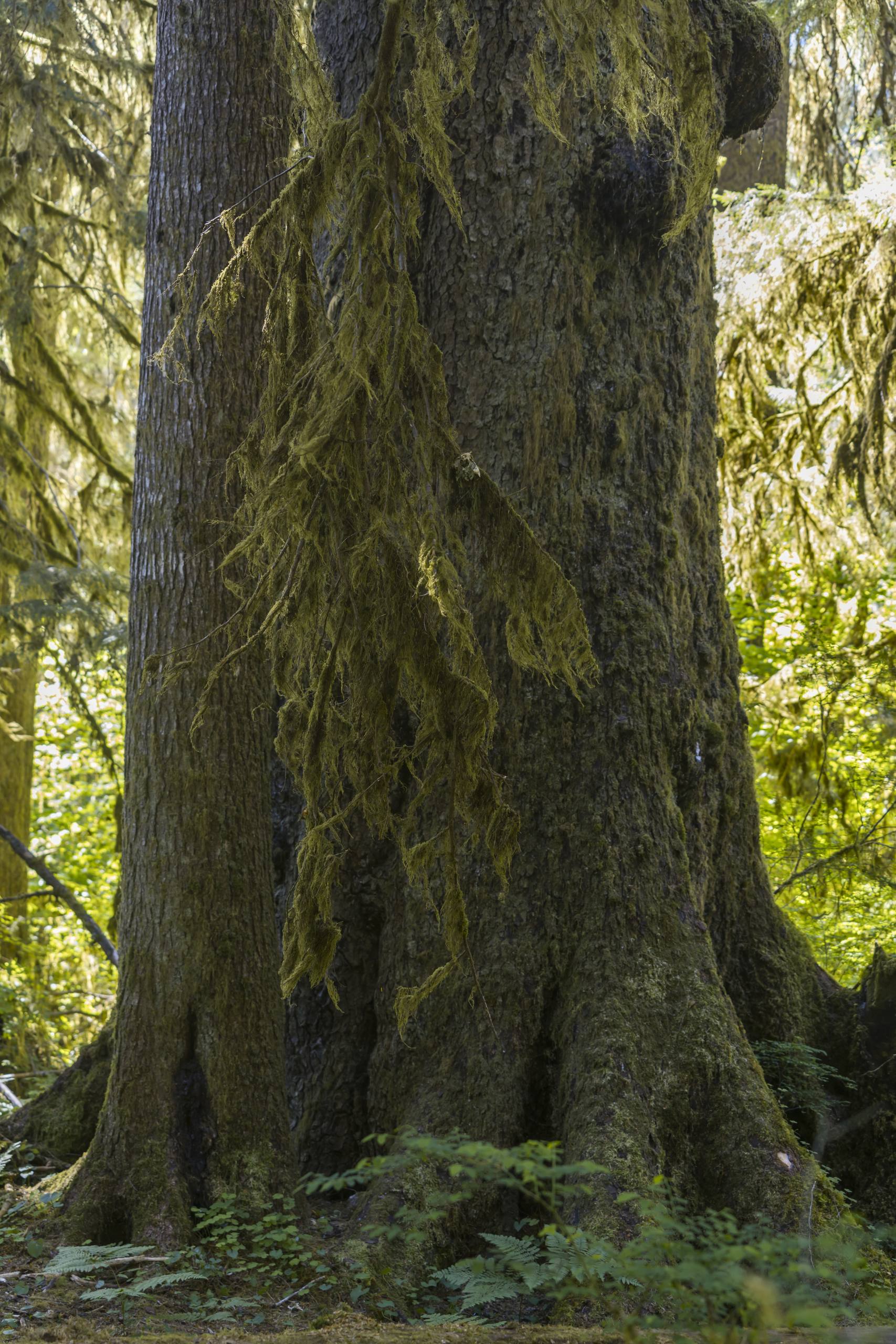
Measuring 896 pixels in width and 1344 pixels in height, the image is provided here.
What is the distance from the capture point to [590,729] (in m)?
4.42

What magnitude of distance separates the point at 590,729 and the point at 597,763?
14cm

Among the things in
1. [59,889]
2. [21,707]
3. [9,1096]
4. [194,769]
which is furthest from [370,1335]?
[21,707]

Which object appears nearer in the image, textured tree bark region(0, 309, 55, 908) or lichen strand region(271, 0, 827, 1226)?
lichen strand region(271, 0, 827, 1226)

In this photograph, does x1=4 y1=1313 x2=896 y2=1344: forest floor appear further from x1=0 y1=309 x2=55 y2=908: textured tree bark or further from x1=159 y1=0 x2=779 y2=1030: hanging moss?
x1=0 y1=309 x2=55 y2=908: textured tree bark

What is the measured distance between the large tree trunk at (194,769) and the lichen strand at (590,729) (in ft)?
2.05

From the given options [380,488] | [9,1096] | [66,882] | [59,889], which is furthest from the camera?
[66,882]

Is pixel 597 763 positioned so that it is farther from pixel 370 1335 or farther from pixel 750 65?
pixel 750 65

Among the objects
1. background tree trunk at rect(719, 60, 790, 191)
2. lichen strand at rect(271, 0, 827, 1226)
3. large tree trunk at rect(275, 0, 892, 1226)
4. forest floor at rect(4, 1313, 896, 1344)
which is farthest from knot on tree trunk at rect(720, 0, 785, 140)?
background tree trunk at rect(719, 60, 790, 191)

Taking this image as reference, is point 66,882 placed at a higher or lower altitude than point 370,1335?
higher

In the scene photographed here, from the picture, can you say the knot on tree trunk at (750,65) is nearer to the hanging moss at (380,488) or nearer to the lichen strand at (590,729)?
the lichen strand at (590,729)

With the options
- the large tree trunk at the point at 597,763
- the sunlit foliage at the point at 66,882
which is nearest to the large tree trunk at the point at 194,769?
the large tree trunk at the point at 597,763

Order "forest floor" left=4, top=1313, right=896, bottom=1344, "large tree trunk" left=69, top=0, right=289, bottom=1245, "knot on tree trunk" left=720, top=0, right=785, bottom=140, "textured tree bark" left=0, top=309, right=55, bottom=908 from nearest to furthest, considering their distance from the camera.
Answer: "forest floor" left=4, top=1313, right=896, bottom=1344
"large tree trunk" left=69, top=0, right=289, bottom=1245
"knot on tree trunk" left=720, top=0, right=785, bottom=140
"textured tree bark" left=0, top=309, right=55, bottom=908

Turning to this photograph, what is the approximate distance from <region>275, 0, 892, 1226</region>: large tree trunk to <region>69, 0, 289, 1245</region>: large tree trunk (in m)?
0.60

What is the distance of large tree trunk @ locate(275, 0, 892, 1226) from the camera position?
403cm
